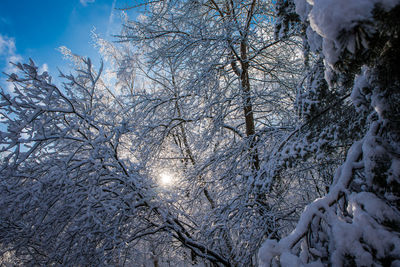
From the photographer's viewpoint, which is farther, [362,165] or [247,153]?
[247,153]

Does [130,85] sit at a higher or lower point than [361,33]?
higher

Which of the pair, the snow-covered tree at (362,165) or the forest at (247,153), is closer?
the snow-covered tree at (362,165)

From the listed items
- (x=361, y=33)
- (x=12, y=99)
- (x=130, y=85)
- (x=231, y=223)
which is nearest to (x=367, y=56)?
(x=361, y=33)

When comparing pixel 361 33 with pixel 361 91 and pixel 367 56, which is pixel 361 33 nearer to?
pixel 367 56

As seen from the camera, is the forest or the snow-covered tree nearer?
the snow-covered tree

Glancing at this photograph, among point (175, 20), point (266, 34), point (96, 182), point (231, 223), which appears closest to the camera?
point (96, 182)

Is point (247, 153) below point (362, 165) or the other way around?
the other way around

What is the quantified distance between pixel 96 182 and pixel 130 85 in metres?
5.96

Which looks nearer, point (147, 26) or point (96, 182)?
point (96, 182)

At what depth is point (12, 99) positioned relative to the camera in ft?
7.89

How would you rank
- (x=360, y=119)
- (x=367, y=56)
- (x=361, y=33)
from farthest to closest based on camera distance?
1. (x=360, y=119)
2. (x=367, y=56)
3. (x=361, y=33)

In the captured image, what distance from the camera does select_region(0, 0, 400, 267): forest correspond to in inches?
38.7

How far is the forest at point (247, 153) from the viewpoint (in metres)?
0.98

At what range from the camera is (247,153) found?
11.3 ft
